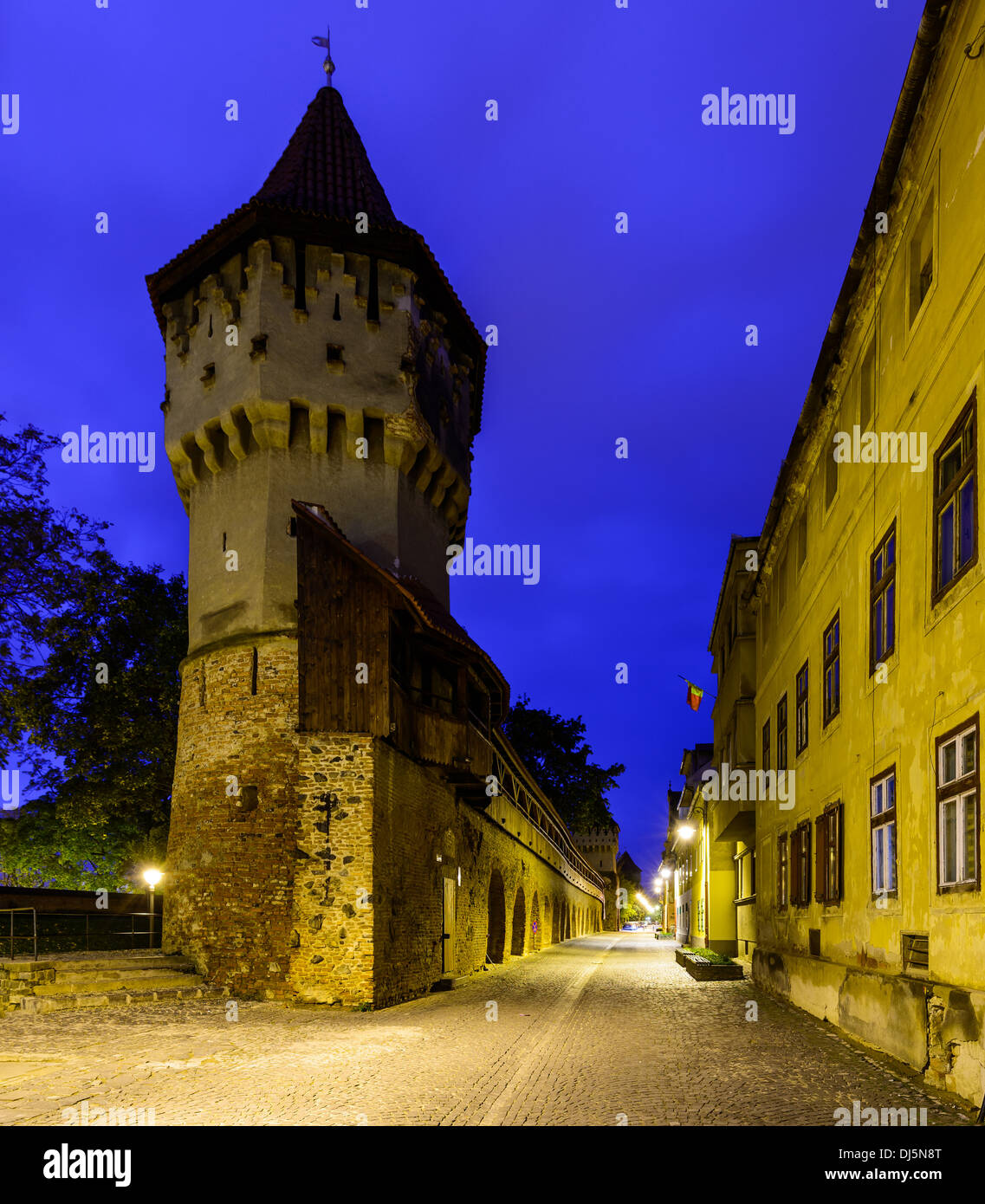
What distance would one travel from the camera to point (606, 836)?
9188 cm

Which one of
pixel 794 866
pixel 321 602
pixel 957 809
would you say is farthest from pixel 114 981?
pixel 957 809

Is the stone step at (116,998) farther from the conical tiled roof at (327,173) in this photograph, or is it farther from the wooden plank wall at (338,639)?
the conical tiled roof at (327,173)

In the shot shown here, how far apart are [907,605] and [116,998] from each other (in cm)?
1306

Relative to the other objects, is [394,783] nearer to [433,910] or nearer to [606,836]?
[433,910]

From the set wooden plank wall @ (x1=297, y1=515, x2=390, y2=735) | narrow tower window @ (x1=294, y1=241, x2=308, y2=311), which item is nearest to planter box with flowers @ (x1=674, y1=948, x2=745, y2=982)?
A: wooden plank wall @ (x1=297, y1=515, x2=390, y2=735)

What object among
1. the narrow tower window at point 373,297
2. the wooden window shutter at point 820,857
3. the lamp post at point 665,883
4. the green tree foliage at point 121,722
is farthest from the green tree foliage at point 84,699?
the lamp post at point 665,883

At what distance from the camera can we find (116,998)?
15.1 metres

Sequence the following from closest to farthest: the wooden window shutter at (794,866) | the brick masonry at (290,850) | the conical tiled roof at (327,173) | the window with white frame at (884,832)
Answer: the window with white frame at (884,832)
the brick masonry at (290,850)
the wooden window shutter at (794,866)
the conical tiled roof at (327,173)

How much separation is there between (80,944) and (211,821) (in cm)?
1050

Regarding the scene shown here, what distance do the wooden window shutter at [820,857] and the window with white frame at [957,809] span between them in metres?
5.80

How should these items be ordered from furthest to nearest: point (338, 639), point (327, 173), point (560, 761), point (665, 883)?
point (665, 883) → point (560, 761) → point (327, 173) → point (338, 639)

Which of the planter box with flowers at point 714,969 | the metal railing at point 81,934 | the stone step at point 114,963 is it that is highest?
the stone step at point 114,963

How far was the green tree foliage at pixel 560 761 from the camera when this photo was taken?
50281 mm

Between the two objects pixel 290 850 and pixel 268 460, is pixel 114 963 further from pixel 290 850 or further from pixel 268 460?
pixel 268 460
